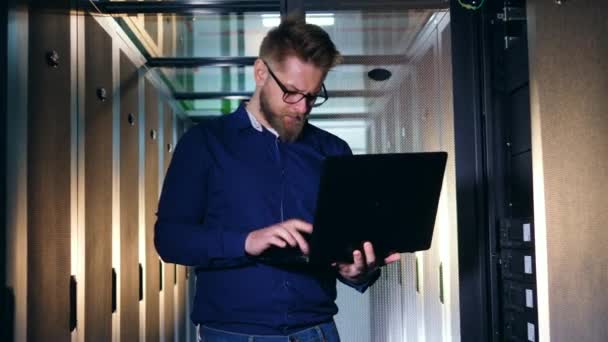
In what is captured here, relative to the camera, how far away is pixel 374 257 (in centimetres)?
161

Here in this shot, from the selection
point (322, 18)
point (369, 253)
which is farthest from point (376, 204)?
point (322, 18)

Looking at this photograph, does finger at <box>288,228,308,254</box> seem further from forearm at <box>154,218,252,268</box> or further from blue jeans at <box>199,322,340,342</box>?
blue jeans at <box>199,322,340,342</box>

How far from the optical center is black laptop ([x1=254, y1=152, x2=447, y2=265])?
1536 millimetres

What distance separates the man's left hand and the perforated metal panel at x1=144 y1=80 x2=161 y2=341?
3.26 meters

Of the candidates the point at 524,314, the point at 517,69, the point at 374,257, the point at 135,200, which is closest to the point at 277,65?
the point at 374,257

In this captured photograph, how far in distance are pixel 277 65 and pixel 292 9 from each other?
102 cm

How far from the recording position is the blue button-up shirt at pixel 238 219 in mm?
1641

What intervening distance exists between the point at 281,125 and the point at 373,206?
37 cm

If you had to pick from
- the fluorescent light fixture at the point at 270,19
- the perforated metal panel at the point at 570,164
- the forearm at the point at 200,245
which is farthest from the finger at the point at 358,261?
the fluorescent light fixture at the point at 270,19

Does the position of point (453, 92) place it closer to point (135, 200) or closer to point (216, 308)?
point (216, 308)

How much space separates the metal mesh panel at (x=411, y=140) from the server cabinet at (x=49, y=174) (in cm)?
113

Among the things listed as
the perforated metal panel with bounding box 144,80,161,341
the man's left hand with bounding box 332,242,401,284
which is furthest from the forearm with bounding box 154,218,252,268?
the perforated metal panel with bounding box 144,80,161,341

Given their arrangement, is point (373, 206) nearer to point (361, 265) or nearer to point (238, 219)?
point (361, 265)

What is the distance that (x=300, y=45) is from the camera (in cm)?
183
